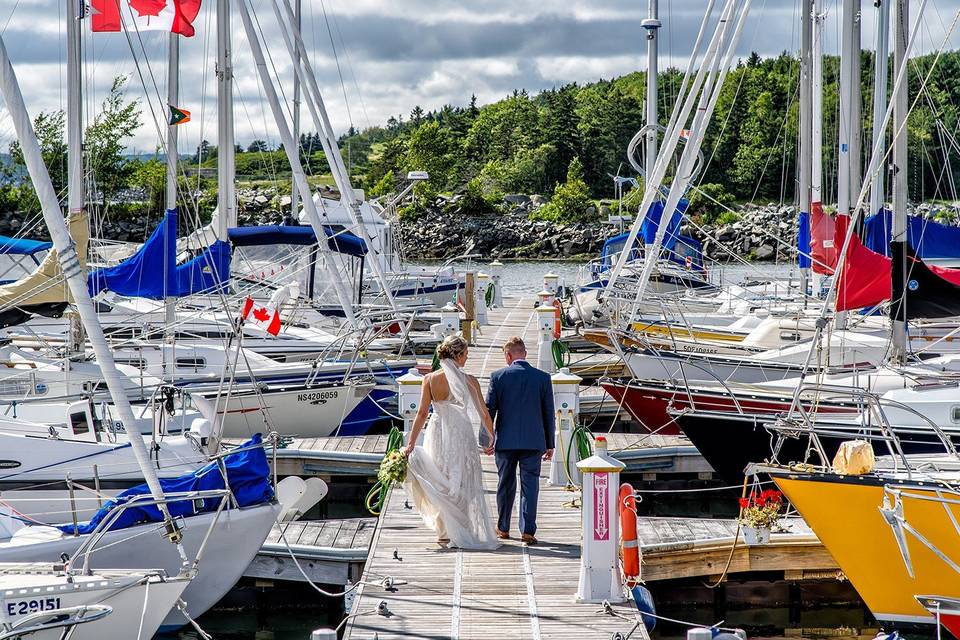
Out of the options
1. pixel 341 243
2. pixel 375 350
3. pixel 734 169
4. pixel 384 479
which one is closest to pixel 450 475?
pixel 384 479

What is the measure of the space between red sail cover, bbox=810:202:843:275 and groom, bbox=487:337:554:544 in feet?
38.7

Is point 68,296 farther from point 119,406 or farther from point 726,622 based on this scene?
point 726,622

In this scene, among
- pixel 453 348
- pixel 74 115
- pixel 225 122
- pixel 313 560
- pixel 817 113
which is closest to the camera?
pixel 453 348

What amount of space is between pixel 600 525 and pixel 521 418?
1.48m

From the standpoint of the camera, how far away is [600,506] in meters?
9.45

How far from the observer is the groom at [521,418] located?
34.9ft

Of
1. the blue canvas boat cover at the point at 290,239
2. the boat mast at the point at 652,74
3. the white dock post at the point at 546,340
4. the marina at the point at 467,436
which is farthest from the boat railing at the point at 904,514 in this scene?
the boat mast at the point at 652,74

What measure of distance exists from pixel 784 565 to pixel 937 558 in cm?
227

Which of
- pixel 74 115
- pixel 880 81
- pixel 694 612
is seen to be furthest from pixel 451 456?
pixel 880 81

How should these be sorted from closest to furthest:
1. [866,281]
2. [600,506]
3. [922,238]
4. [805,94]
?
[600,506], [866,281], [922,238], [805,94]

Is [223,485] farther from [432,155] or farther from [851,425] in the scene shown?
[432,155]

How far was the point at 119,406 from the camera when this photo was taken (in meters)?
9.63

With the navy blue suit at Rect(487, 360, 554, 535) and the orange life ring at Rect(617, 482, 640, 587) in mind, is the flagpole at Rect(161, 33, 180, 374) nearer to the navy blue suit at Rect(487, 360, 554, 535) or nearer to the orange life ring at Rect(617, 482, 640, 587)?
the navy blue suit at Rect(487, 360, 554, 535)

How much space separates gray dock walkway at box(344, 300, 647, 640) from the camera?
9180mm
